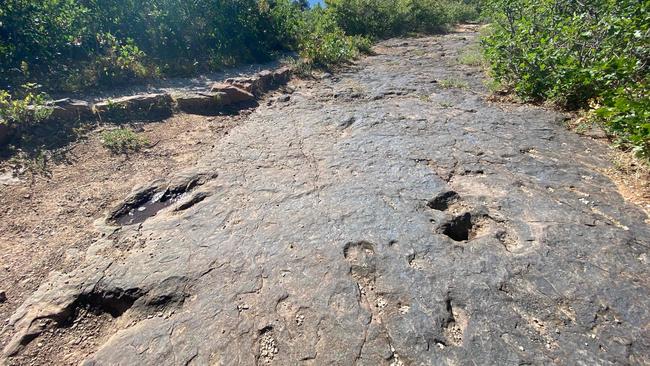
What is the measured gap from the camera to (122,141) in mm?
4137

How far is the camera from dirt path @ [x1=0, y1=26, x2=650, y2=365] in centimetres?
176

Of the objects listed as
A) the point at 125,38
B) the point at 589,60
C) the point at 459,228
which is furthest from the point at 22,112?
the point at 589,60

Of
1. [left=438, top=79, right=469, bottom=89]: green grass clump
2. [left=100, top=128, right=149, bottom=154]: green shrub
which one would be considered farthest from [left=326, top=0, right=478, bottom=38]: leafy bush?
[left=100, top=128, right=149, bottom=154]: green shrub

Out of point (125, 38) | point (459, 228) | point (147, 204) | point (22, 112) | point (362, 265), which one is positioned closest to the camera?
point (362, 265)

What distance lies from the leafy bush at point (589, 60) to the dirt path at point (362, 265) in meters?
0.48

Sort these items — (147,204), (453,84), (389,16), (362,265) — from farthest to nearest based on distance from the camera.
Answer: (389,16), (453,84), (147,204), (362,265)

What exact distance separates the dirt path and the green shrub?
25.0 inches

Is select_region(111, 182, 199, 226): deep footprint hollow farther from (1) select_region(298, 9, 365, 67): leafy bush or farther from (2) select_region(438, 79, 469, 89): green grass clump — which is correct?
(1) select_region(298, 9, 365, 67): leafy bush

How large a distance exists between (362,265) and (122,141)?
3.32 m

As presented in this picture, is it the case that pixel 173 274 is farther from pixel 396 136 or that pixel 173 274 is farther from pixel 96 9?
pixel 96 9

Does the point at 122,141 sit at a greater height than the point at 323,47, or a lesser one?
lesser

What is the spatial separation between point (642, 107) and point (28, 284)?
14.7 ft

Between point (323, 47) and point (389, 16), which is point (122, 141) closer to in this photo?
point (323, 47)

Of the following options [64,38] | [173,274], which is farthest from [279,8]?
[173,274]
